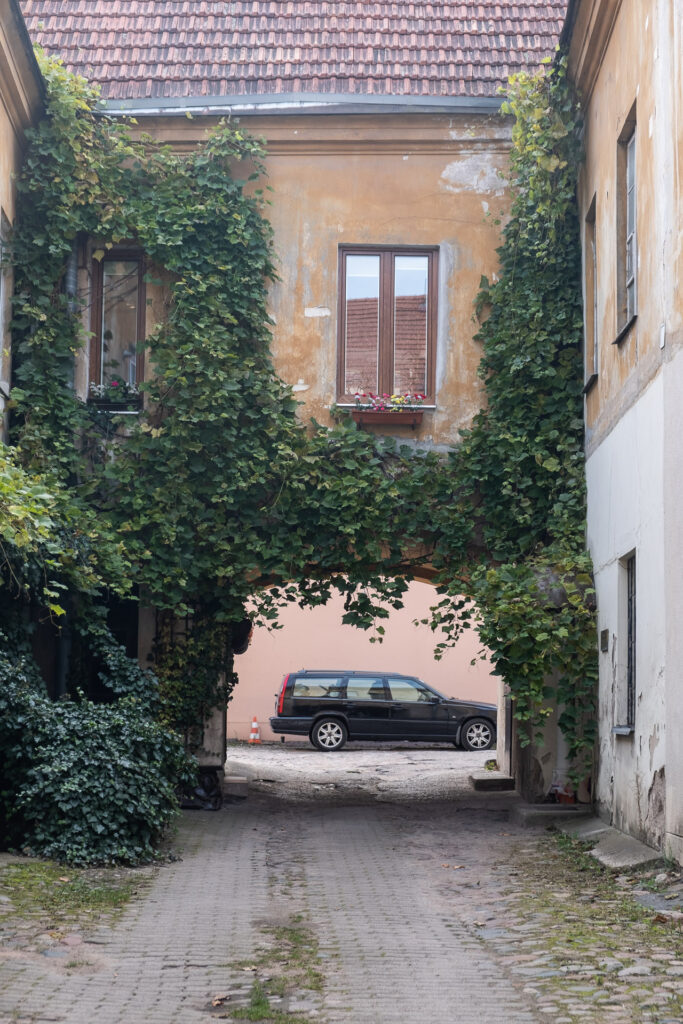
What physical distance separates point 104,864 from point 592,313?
7490mm

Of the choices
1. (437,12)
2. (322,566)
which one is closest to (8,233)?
(322,566)

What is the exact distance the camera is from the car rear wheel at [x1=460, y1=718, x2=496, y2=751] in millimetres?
26625

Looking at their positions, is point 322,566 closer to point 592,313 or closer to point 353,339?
point 353,339

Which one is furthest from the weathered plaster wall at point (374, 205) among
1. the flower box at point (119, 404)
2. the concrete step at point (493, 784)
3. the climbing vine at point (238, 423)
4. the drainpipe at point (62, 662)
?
the concrete step at point (493, 784)

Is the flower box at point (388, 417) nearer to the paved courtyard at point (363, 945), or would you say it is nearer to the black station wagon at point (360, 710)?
the paved courtyard at point (363, 945)

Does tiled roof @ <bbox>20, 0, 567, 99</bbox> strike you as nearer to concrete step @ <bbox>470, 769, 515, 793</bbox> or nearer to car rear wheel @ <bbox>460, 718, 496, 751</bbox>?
concrete step @ <bbox>470, 769, 515, 793</bbox>

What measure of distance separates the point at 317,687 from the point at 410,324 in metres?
12.7

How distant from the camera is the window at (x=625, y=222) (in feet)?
37.8

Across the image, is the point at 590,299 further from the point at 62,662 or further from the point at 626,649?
the point at 62,662

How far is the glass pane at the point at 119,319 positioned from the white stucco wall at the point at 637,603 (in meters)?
5.39

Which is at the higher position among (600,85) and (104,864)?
(600,85)

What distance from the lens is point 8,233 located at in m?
13.8

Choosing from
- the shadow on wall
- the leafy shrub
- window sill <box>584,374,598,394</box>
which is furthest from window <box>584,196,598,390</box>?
the shadow on wall

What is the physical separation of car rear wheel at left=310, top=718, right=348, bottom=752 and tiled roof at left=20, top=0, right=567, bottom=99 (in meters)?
14.4
